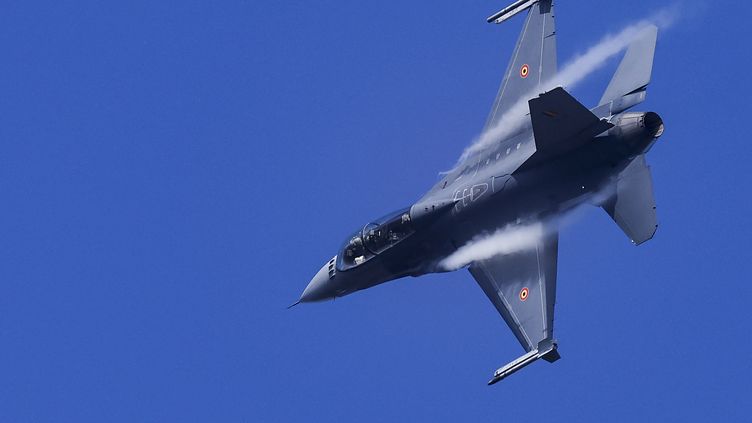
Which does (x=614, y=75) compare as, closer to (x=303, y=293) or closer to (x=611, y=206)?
(x=611, y=206)

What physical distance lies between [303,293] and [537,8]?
961cm

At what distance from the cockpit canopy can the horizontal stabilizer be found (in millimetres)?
5299

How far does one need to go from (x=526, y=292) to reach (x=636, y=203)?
393 centimetres

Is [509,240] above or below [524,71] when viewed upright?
below

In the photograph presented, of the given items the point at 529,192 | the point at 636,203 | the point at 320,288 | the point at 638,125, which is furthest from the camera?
the point at 320,288

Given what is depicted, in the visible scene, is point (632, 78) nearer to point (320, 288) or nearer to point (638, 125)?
point (638, 125)

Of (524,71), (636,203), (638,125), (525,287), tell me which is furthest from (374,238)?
(638,125)

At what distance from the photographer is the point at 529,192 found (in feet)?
111

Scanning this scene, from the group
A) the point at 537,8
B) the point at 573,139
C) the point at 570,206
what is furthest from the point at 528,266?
the point at 537,8

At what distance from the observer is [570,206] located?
113 feet

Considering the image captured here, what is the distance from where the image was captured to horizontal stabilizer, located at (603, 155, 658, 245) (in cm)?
3317

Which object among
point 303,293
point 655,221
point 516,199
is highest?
point 303,293

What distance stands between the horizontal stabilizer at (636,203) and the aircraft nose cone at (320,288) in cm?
847

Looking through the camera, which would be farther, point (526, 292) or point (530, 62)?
point (530, 62)
